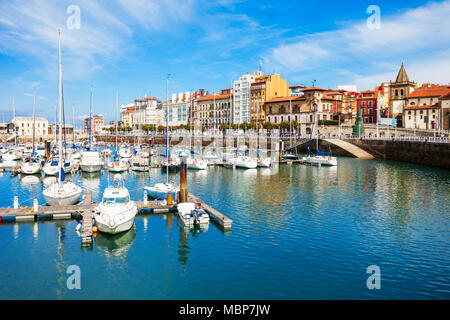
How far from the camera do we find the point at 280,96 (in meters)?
157

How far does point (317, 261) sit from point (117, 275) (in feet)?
39.0

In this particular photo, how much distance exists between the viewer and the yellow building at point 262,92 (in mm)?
153625

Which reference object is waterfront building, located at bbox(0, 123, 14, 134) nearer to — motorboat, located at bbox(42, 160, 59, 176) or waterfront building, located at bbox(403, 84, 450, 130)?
motorboat, located at bbox(42, 160, 59, 176)

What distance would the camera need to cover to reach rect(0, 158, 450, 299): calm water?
749 inches

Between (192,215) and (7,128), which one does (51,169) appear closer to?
(192,215)

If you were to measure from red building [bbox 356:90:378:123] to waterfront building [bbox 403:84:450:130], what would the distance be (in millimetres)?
15802

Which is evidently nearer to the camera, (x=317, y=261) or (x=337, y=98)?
(x=317, y=261)

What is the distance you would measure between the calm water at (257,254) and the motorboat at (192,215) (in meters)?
0.95

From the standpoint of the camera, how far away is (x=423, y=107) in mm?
125062

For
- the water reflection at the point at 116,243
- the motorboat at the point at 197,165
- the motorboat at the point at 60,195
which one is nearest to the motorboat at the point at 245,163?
the motorboat at the point at 197,165

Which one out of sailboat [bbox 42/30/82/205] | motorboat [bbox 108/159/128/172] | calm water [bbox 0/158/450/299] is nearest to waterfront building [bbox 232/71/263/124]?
motorboat [bbox 108/159/128/172]
